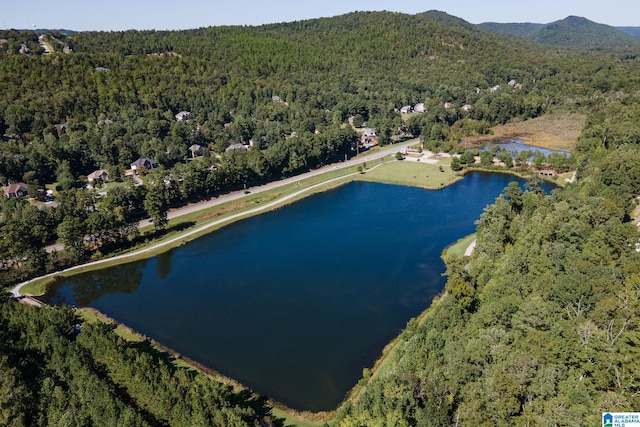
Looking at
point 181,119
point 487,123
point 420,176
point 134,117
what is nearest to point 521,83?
point 487,123

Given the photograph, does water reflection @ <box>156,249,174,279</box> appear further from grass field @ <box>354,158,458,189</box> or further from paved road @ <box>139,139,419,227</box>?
grass field @ <box>354,158,458,189</box>

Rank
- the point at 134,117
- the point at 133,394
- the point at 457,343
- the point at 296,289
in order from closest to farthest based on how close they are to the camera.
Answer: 1. the point at 133,394
2. the point at 457,343
3. the point at 296,289
4. the point at 134,117

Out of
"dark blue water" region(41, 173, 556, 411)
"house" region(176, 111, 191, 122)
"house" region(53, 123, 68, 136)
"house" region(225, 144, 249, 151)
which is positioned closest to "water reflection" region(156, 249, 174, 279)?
"dark blue water" region(41, 173, 556, 411)

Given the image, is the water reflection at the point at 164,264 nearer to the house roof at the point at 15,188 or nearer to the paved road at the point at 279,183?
the paved road at the point at 279,183

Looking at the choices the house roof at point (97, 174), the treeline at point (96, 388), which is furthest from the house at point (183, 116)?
the treeline at point (96, 388)

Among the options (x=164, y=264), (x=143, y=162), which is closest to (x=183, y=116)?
(x=143, y=162)

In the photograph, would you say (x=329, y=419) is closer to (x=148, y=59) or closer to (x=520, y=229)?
(x=520, y=229)

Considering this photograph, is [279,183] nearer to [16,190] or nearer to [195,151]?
[195,151]
